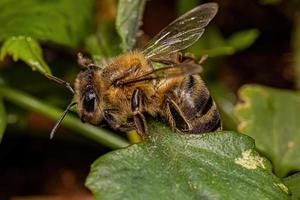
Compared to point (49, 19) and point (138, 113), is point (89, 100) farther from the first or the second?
point (49, 19)

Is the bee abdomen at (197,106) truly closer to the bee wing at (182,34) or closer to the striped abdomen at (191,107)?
the striped abdomen at (191,107)

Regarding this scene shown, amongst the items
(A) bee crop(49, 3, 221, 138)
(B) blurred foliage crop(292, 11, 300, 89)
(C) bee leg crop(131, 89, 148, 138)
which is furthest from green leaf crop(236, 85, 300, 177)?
(C) bee leg crop(131, 89, 148, 138)

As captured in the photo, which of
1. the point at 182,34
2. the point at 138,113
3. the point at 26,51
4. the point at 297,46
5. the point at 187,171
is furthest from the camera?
the point at 297,46

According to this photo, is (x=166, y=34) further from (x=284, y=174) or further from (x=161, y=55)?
(x=284, y=174)

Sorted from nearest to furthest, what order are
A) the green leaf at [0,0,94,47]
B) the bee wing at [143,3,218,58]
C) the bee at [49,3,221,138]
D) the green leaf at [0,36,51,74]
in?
the bee at [49,3,221,138], the bee wing at [143,3,218,58], the green leaf at [0,36,51,74], the green leaf at [0,0,94,47]

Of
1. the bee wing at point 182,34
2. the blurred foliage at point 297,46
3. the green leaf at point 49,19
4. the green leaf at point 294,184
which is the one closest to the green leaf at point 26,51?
the green leaf at point 49,19

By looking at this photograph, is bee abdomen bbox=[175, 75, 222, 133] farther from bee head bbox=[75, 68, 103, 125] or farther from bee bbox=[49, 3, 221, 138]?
bee head bbox=[75, 68, 103, 125]

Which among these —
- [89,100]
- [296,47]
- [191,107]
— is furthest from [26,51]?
[296,47]
